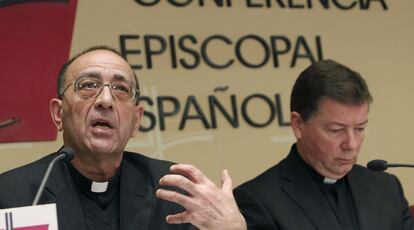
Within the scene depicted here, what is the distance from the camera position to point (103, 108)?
2646 millimetres

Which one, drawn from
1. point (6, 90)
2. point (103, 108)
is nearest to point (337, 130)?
point (103, 108)

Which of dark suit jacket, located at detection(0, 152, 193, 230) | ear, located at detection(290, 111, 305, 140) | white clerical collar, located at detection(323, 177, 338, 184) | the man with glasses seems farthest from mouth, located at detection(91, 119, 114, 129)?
white clerical collar, located at detection(323, 177, 338, 184)

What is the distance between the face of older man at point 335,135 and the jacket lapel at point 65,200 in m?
1.28

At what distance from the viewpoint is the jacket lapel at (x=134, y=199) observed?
2.69 m

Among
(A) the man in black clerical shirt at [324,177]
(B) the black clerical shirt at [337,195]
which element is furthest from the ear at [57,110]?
(B) the black clerical shirt at [337,195]

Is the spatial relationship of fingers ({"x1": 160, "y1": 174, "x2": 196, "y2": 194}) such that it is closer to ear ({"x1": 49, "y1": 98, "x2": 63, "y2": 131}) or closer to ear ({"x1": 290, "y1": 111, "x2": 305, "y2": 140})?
ear ({"x1": 49, "y1": 98, "x2": 63, "y2": 131})

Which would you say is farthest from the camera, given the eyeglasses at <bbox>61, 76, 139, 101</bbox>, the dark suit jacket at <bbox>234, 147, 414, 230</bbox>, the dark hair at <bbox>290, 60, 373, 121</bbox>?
the dark hair at <bbox>290, 60, 373, 121</bbox>

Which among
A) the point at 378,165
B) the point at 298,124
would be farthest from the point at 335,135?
the point at 378,165

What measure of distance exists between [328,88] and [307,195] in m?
0.54

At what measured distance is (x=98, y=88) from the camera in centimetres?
269

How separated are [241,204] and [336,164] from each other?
20.2 inches

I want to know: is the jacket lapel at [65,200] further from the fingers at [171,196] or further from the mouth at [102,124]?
the fingers at [171,196]

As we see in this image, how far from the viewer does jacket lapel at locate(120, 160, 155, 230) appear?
2693 mm

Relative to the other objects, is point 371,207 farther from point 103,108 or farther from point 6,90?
point 6,90
